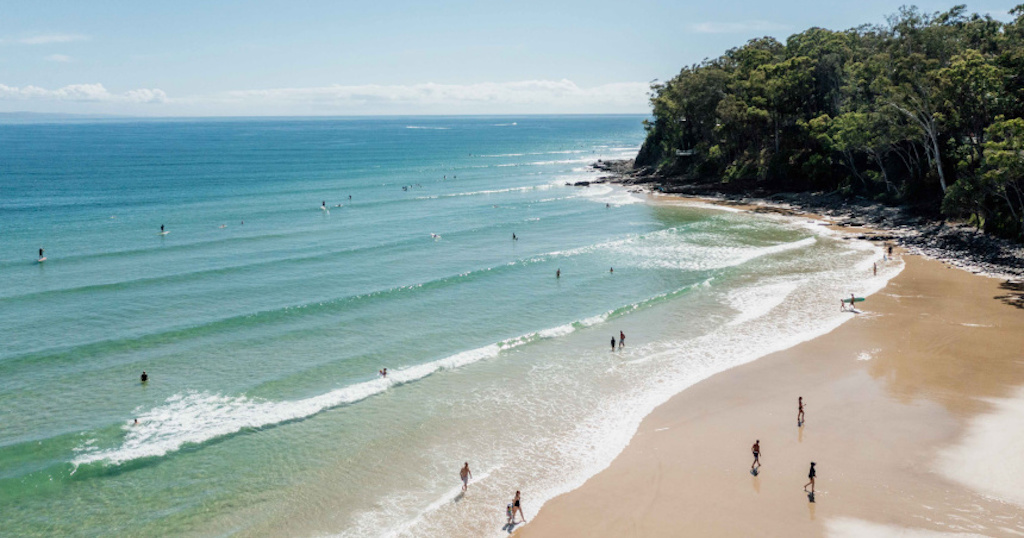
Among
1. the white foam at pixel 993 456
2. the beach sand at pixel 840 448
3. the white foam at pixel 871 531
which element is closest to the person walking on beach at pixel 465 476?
the beach sand at pixel 840 448

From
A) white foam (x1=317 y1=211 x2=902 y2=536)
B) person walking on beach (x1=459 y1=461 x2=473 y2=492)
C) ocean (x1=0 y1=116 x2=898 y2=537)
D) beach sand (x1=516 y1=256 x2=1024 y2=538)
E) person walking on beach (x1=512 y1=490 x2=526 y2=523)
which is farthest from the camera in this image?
ocean (x1=0 y1=116 x2=898 y2=537)

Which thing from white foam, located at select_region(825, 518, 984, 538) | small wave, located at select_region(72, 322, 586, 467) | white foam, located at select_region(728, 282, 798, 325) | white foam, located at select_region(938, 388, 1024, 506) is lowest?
small wave, located at select_region(72, 322, 586, 467)

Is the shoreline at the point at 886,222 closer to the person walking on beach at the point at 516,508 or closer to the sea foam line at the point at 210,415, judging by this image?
the person walking on beach at the point at 516,508

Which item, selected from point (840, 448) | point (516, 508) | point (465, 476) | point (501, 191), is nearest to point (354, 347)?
point (465, 476)

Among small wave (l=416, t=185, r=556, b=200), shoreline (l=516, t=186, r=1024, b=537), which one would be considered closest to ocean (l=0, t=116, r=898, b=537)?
shoreline (l=516, t=186, r=1024, b=537)

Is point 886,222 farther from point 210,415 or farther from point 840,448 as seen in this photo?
point 210,415

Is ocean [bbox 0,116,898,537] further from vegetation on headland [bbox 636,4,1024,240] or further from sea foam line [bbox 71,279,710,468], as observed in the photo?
vegetation on headland [bbox 636,4,1024,240]

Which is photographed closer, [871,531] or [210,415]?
[871,531]

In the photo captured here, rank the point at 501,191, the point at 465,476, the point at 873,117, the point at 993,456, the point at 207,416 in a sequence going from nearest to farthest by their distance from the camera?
1. the point at 465,476
2. the point at 993,456
3. the point at 207,416
4. the point at 873,117
5. the point at 501,191
